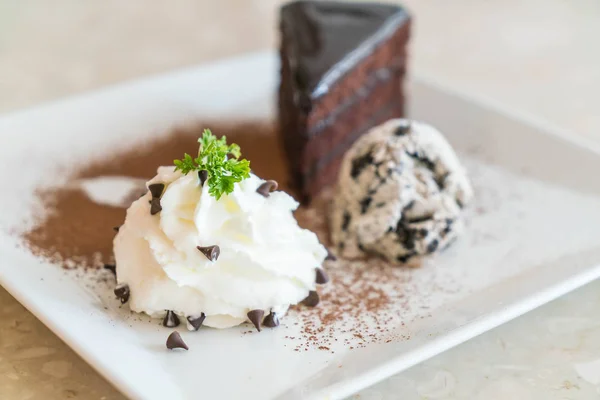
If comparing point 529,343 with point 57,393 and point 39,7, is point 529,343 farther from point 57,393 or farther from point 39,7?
point 39,7

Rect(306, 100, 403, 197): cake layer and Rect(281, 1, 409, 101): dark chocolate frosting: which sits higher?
Rect(281, 1, 409, 101): dark chocolate frosting

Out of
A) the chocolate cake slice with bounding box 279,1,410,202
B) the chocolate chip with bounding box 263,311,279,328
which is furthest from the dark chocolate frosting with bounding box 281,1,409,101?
the chocolate chip with bounding box 263,311,279,328

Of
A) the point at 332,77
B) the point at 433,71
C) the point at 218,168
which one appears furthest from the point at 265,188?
the point at 433,71

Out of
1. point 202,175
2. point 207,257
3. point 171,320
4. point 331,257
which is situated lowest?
point 331,257

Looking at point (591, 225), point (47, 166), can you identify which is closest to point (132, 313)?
point (47, 166)

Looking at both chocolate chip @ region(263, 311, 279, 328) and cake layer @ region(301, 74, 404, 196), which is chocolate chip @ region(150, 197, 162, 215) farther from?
cake layer @ region(301, 74, 404, 196)

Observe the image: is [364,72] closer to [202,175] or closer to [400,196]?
[400,196]

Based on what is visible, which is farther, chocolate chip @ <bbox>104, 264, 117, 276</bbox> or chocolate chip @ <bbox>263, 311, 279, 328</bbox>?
chocolate chip @ <bbox>104, 264, 117, 276</bbox>
